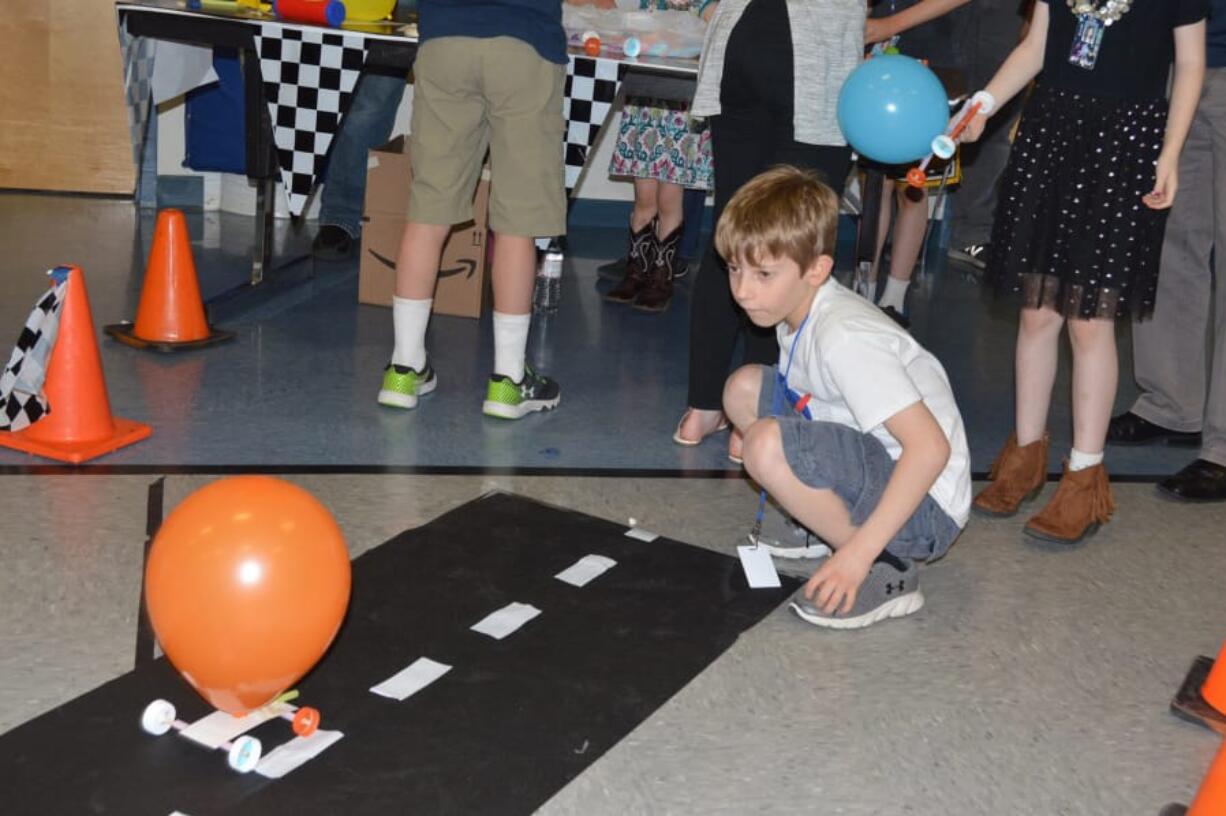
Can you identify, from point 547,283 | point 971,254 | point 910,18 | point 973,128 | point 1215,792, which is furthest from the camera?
point 971,254

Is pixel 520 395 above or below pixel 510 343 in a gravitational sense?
below

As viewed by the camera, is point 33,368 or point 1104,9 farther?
point 33,368

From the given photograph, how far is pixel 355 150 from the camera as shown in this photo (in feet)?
16.1

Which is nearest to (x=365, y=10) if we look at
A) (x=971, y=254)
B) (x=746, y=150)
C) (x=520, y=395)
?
(x=520, y=395)

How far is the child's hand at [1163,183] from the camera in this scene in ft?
8.41

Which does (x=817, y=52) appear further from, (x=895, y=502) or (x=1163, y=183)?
(x=895, y=502)

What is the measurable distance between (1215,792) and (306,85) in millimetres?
2831

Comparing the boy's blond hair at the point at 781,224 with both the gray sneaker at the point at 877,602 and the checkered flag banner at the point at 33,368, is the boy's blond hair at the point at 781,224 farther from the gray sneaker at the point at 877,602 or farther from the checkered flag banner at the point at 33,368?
the checkered flag banner at the point at 33,368

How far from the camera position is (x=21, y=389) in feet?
9.29

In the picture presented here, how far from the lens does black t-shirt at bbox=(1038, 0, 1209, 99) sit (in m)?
2.53

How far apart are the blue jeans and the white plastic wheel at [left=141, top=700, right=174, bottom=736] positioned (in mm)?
3202

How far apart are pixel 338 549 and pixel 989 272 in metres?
1.56

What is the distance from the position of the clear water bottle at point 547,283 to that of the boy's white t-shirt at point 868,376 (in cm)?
190

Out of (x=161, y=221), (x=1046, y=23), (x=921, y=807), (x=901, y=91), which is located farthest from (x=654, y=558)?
(x=161, y=221)
